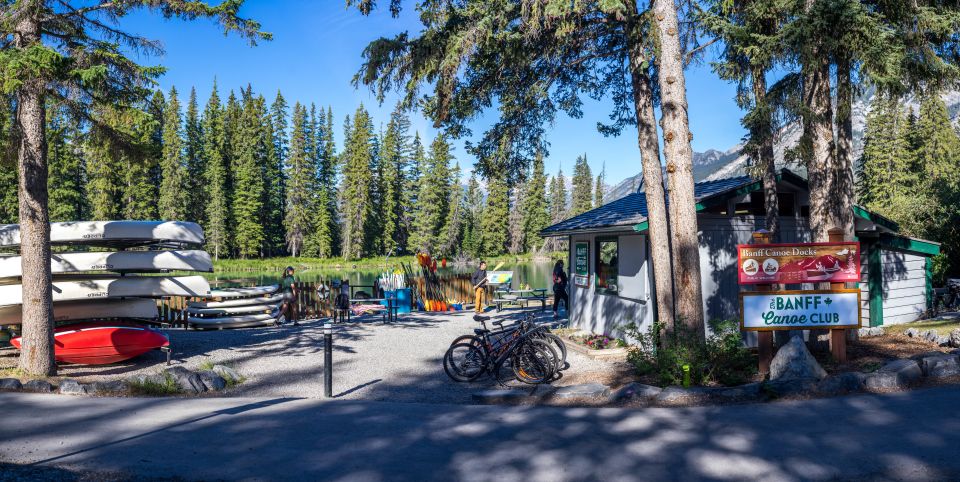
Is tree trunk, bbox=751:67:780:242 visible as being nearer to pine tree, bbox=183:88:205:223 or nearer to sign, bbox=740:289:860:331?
sign, bbox=740:289:860:331

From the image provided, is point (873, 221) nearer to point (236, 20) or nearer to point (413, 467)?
point (413, 467)

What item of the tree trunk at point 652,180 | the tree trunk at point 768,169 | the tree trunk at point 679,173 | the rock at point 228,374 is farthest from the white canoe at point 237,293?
the tree trunk at point 768,169

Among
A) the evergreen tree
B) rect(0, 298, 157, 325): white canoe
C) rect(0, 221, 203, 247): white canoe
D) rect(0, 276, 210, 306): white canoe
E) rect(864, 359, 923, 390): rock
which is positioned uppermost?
the evergreen tree

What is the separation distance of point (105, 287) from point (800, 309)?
11312 mm

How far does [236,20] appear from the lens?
9289 millimetres

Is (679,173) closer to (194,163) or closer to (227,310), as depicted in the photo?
(227,310)

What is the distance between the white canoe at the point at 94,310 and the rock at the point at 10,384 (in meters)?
2.77

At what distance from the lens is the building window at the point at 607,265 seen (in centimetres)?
1222

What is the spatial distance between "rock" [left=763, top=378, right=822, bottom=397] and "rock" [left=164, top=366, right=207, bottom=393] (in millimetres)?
7319

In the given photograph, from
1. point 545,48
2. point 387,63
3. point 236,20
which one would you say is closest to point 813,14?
point 545,48

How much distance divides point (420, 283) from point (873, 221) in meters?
13.4

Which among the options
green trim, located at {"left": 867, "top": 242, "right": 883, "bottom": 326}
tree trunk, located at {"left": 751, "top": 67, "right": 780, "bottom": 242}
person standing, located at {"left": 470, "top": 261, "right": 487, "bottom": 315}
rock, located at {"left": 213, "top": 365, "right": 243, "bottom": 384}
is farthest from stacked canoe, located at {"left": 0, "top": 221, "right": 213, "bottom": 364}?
green trim, located at {"left": 867, "top": 242, "right": 883, "bottom": 326}

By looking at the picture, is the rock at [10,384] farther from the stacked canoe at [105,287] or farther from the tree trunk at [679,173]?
the tree trunk at [679,173]

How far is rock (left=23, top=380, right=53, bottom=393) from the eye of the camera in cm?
744
